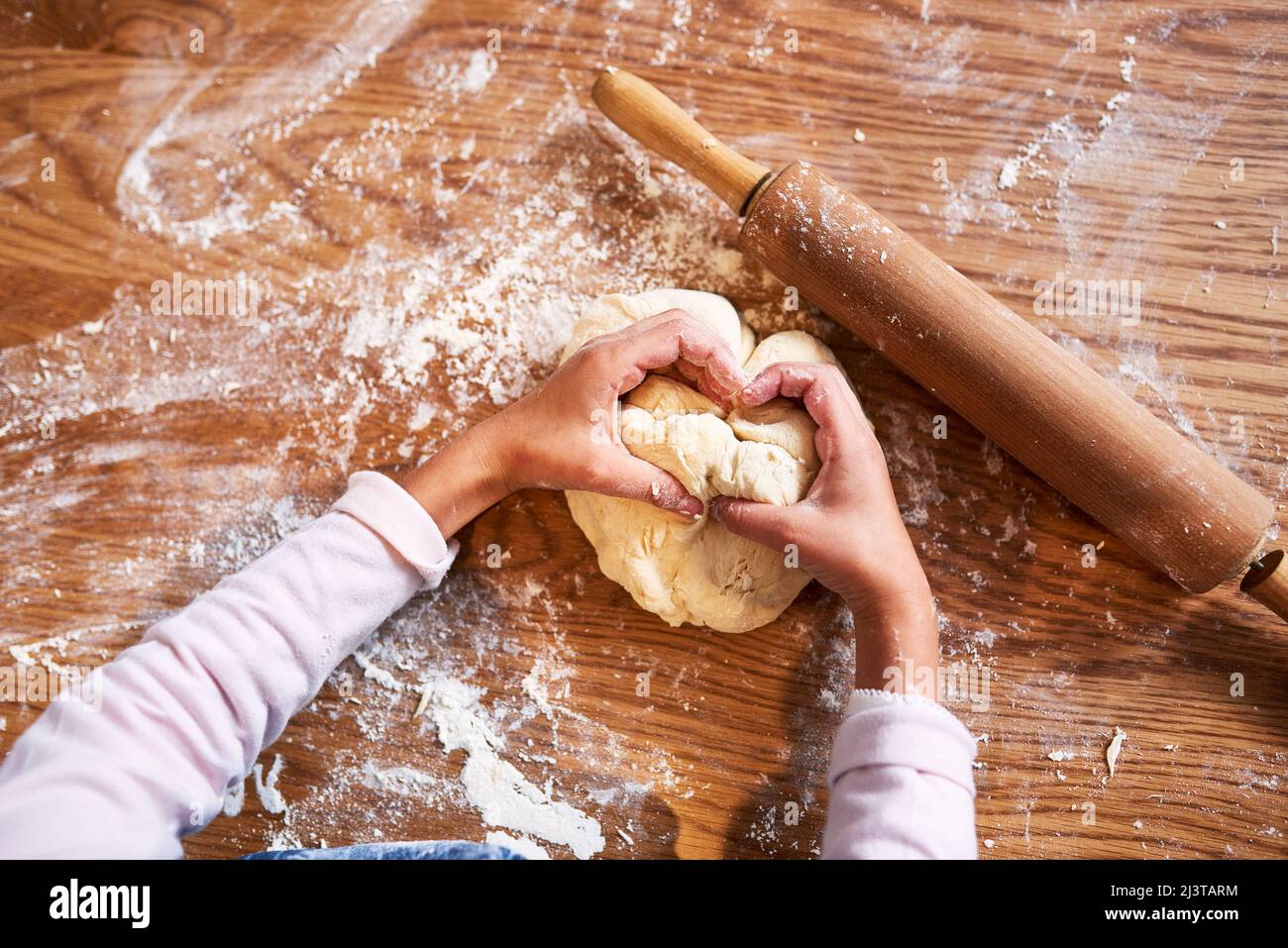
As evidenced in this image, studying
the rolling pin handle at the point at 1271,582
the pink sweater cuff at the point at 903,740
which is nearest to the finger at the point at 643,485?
the pink sweater cuff at the point at 903,740

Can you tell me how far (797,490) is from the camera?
53.2 inches

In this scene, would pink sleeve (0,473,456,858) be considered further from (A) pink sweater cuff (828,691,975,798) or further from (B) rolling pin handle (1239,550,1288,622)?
(B) rolling pin handle (1239,550,1288,622)

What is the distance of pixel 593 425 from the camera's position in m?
1.37

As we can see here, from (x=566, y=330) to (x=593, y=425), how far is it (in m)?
0.29

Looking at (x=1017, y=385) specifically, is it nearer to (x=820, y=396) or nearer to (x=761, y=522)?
(x=820, y=396)

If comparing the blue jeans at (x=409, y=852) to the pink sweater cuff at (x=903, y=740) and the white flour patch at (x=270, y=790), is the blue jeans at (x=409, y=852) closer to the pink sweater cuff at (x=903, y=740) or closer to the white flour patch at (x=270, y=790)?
the white flour patch at (x=270, y=790)

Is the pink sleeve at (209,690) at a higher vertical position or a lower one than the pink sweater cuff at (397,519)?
lower

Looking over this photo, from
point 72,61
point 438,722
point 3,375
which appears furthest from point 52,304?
point 438,722

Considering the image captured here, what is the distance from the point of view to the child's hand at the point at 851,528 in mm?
1312

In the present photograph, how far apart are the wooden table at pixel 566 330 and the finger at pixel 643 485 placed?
225 mm

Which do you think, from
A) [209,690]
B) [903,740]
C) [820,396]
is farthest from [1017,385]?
[209,690]

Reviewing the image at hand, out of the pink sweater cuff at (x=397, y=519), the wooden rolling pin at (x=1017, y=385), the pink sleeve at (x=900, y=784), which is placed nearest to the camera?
the pink sleeve at (x=900, y=784)

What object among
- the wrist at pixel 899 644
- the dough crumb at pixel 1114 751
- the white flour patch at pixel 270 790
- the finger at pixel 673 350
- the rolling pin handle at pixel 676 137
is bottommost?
the dough crumb at pixel 1114 751

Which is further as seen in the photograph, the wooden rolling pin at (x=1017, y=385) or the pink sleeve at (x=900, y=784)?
the wooden rolling pin at (x=1017, y=385)
